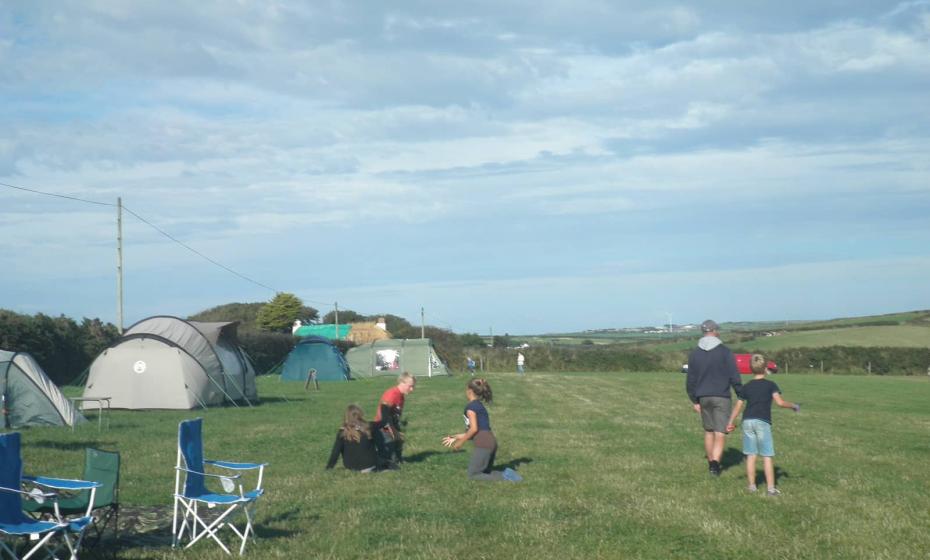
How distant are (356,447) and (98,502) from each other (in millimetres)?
5996

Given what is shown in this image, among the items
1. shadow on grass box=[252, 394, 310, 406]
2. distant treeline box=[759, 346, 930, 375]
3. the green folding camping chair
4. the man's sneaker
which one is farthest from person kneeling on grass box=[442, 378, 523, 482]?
distant treeline box=[759, 346, 930, 375]

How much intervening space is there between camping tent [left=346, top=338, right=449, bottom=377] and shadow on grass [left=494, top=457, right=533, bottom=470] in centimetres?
3760

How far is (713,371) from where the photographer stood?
1322cm

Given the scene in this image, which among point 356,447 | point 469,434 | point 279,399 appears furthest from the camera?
point 279,399

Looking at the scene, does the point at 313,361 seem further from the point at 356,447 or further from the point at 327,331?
the point at 356,447

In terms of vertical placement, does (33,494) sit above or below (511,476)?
above

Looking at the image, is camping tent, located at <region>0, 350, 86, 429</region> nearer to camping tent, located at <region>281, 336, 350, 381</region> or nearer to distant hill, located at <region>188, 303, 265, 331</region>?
camping tent, located at <region>281, 336, 350, 381</region>

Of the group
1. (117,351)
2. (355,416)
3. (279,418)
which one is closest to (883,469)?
(355,416)

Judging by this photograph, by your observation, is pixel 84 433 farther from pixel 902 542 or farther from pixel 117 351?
pixel 902 542

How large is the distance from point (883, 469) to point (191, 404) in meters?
17.5

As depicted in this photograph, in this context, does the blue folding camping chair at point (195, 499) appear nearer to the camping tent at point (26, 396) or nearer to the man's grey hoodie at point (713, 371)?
the man's grey hoodie at point (713, 371)

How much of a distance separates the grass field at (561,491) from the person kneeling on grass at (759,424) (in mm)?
414

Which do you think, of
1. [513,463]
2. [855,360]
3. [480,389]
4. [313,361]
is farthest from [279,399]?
[855,360]

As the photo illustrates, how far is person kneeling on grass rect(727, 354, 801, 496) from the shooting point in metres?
11.9
